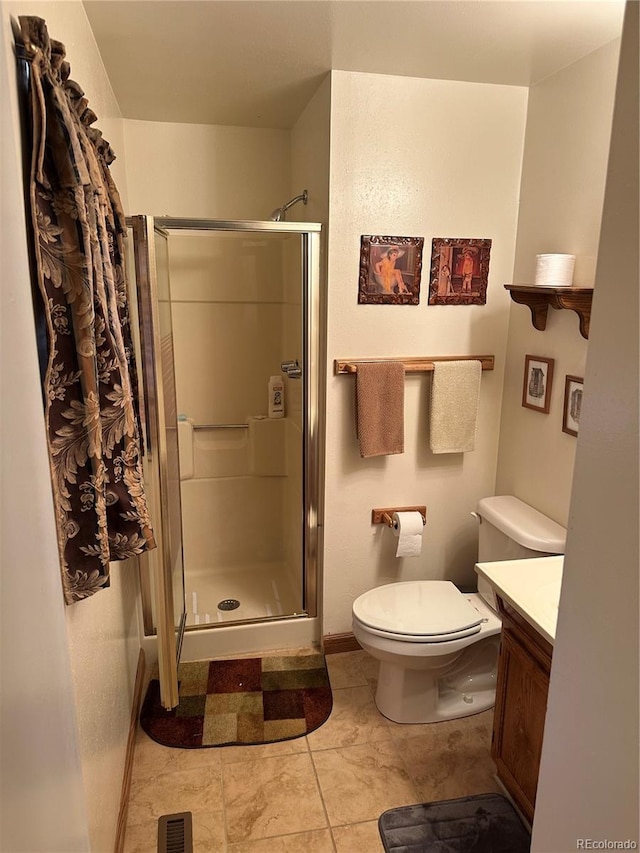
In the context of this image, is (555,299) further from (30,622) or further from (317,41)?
(30,622)

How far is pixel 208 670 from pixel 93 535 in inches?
61.7

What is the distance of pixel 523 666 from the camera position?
1.73 metres

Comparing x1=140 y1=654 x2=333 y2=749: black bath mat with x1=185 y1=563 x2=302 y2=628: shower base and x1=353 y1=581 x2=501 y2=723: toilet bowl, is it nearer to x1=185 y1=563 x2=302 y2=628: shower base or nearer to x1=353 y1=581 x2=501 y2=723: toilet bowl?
x1=185 y1=563 x2=302 y2=628: shower base

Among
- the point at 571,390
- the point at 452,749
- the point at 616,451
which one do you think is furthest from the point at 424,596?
the point at 616,451

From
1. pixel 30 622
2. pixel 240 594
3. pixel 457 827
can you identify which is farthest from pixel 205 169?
pixel 457 827

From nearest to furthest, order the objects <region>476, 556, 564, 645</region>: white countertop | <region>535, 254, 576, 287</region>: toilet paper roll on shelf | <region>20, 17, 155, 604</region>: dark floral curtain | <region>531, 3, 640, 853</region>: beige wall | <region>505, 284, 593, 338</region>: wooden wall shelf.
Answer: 1. <region>531, 3, 640, 853</region>: beige wall
2. <region>20, 17, 155, 604</region>: dark floral curtain
3. <region>476, 556, 564, 645</region>: white countertop
4. <region>505, 284, 593, 338</region>: wooden wall shelf
5. <region>535, 254, 576, 287</region>: toilet paper roll on shelf

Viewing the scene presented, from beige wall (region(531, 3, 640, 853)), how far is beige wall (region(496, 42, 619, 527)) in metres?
1.26

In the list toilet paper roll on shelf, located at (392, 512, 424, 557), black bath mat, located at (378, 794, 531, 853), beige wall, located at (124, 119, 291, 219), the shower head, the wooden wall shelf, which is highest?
beige wall, located at (124, 119, 291, 219)

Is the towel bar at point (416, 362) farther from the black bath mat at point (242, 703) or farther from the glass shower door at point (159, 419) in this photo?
the black bath mat at point (242, 703)

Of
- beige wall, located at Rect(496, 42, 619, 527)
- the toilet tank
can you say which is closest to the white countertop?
the toilet tank

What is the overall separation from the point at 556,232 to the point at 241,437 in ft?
5.94

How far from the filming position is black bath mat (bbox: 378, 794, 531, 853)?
5.59ft

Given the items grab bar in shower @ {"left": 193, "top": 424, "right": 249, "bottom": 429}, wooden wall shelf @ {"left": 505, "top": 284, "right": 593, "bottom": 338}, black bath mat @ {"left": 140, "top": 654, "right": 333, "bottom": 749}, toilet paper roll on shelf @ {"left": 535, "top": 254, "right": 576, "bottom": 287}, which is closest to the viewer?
wooden wall shelf @ {"left": 505, "top": 284, "right": 593, "bottom": 338}

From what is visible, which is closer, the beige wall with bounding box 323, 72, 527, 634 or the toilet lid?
the toilet lid
